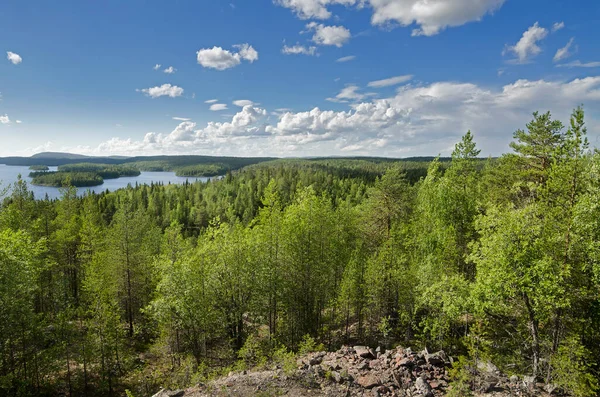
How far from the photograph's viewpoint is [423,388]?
12.2 m

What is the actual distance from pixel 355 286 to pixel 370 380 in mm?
9310

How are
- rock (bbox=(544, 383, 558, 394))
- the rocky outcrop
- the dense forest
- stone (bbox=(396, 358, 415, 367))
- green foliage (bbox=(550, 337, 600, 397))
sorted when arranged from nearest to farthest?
green foliage (bbox=(550, 337, 600, 397))
rock (bbox=(544, 383, 558, 394))
the rocky outcrop
the dense forest
stone (bbox=(396, 358, 415, 367))

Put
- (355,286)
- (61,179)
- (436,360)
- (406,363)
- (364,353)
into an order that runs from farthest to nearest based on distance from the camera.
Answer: (61,179)
(355,286)
(364,353)
(436,360)
(406,363)

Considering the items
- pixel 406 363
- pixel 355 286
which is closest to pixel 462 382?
pixel 406 363

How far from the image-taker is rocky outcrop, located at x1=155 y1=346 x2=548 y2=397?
12.3 meters

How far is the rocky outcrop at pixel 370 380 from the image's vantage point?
1227 cm

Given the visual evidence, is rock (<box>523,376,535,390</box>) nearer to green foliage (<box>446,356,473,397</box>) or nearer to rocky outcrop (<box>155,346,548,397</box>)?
rocky outcrop (<box>155,346,548,397</box>)

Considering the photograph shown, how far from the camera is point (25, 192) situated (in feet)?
114

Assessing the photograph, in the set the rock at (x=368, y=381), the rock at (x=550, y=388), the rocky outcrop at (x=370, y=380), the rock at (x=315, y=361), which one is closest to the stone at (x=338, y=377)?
the rocky outcrop at (x=370, y=380)

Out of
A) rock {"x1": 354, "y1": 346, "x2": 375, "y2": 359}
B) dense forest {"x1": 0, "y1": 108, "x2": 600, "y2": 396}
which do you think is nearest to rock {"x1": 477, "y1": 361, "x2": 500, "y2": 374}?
dense forest {"x1": 0, "y1": 108, "x2": 600, "y2": 396}

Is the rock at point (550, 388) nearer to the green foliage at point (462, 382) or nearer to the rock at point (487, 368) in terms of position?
the rock at point (487, 368)

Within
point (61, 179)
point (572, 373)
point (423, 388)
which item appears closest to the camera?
point (572, 373)

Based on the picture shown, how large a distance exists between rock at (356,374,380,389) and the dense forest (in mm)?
3422

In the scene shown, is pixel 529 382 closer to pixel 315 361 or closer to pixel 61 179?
pixel 315 361
